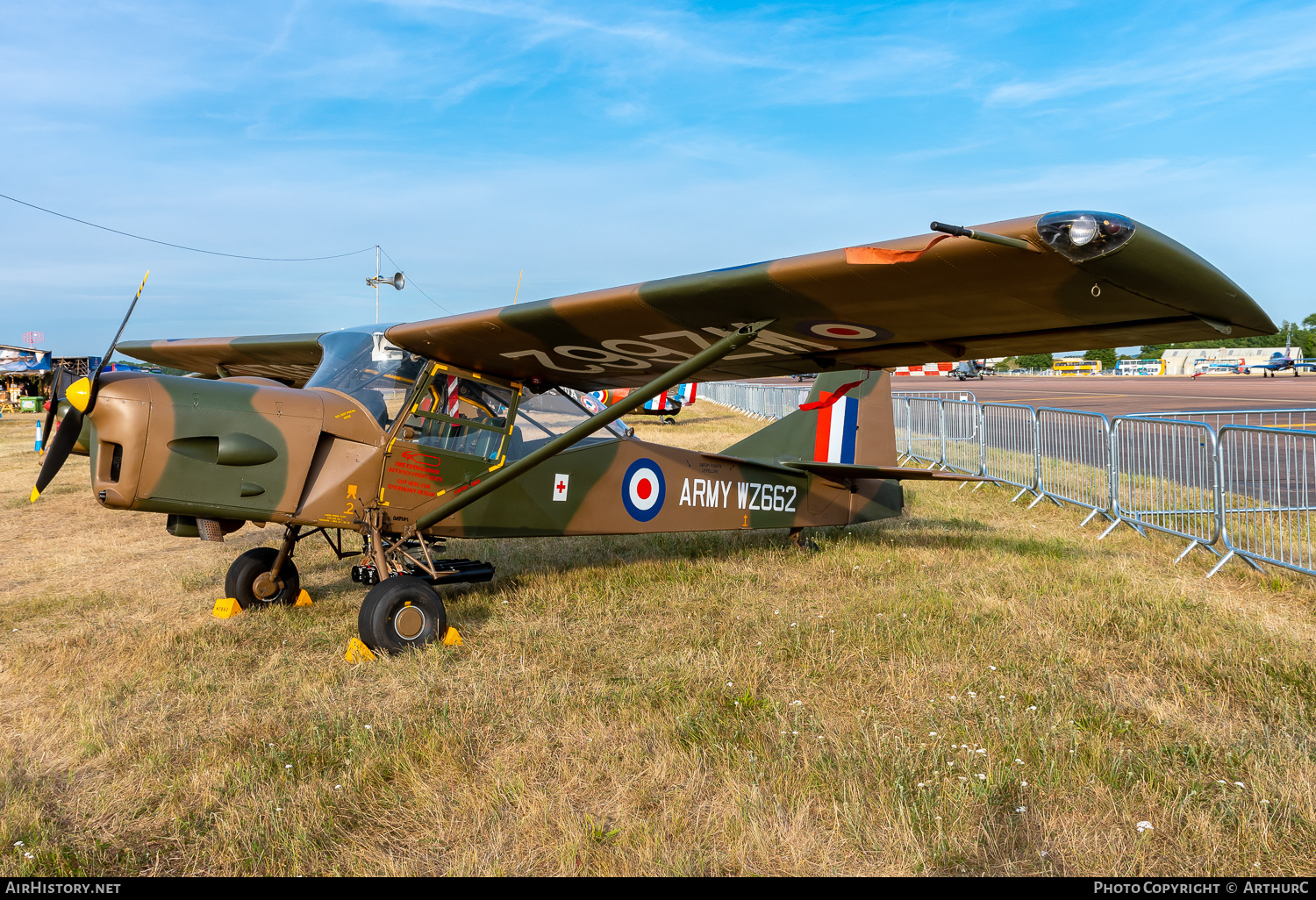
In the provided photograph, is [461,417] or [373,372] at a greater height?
[373,372]

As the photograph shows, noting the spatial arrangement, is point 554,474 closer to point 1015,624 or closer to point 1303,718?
point 1015,624

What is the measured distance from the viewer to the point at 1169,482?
8.62 metres

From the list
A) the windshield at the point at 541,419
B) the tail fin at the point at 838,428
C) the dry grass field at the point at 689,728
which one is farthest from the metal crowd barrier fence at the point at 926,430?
the windshield at the point at 541,419

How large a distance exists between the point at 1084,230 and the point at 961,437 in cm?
1115

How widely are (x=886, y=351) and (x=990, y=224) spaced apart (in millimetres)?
2146

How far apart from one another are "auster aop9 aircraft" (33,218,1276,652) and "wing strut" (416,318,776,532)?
0.7 inches

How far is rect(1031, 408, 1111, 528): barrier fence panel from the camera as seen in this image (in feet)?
31.3

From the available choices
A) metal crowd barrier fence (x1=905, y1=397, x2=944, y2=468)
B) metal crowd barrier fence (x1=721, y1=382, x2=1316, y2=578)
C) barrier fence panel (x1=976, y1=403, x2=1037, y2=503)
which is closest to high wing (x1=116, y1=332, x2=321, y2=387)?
metal crowd barrier fence (x1=721, y1=382, x2=1316, y2=578)

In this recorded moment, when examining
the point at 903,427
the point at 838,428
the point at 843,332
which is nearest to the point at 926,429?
the point at 903,427

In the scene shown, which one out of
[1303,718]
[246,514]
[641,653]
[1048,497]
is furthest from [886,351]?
[1048,497]

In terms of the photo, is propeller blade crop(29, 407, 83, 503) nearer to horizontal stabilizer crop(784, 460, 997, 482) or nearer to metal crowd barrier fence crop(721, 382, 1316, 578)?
horizontal stabilizer crop(784, 460, 997, 482)

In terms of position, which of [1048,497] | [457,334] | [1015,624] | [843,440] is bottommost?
[1015,624]

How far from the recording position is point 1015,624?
533 centimetres

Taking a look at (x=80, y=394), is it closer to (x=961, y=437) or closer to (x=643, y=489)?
(x=643, y=489)
